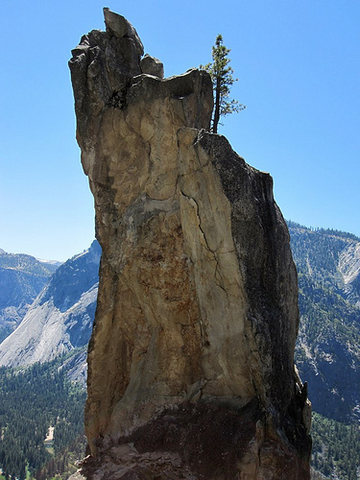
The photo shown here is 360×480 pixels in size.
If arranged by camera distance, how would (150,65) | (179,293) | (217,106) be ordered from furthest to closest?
(217,106) → (150,65) → (179,293)

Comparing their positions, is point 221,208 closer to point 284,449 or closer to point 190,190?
point 190,190

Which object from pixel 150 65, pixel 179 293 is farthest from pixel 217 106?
pixel 179 293

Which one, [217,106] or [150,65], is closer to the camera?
[150,65]

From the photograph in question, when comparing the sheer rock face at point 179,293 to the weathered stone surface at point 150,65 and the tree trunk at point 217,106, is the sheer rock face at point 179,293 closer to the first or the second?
the weathered stone surface at point 150,65

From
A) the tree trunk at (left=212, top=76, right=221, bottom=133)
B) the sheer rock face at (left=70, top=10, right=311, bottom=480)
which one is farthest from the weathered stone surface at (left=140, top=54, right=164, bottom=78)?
the tree trunk at (left=212, top=76, right=221, bottom=133)

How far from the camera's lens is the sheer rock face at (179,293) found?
14.2 metres

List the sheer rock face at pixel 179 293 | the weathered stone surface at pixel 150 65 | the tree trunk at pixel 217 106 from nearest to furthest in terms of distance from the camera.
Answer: the sheer rock face at pixel 179 293, the weathered stone surface at pixel 150 65, the tree trunk at pixel 217 106

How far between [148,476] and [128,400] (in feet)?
11.9

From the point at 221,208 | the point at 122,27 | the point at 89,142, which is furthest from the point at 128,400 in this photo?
the point at 122,27

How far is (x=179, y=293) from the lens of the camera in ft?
56.4

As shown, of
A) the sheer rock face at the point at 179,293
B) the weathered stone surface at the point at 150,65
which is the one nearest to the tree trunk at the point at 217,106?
the weathered stone surface at the point at 150,65

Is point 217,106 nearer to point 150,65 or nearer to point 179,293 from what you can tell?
point 150,65

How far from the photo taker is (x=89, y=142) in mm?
19172

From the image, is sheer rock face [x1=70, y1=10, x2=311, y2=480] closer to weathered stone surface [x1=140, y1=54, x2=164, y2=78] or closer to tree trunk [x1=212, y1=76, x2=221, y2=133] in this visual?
weathered stone surface [x1=140, y1=54, x2=164, y2=78]
